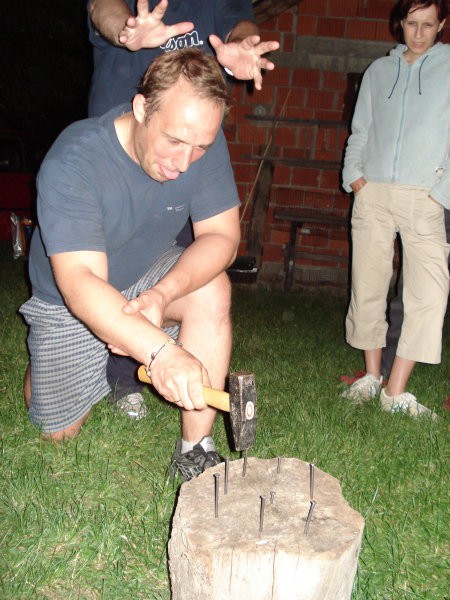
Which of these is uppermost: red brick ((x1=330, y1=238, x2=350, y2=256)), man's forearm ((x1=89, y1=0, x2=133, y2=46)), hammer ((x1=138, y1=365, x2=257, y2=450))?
man's forearm ((x1=89, y1=0, x2=133, y2=46))

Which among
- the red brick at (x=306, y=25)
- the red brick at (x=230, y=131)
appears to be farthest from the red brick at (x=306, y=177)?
the red brick at (x=306, y=25)

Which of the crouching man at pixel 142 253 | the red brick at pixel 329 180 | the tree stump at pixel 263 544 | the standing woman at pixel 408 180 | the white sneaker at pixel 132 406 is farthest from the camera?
the red brick at pixel 329 180

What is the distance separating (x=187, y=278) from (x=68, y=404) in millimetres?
997

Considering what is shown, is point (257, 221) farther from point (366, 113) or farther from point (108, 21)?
point (108, 21)

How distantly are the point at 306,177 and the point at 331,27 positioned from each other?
1.74 metres

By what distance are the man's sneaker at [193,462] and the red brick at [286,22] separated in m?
5.87

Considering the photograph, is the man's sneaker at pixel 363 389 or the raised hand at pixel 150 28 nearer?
the raised hand at pixel 150 28

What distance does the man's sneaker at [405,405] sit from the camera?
396 cm

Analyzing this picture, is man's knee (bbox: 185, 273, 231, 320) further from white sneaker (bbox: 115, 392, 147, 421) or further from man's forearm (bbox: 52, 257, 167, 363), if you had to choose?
white sneaker (bbox: 115, 392, 147, 421)

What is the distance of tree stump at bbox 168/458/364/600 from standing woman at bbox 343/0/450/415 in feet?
6.63

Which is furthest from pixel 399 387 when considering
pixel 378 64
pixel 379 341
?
pixel 378 64

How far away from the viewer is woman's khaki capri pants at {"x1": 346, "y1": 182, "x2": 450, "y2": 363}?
4.00 metres

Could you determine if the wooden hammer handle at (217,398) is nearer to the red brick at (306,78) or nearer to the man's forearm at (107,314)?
the man's forearm at (107,314)

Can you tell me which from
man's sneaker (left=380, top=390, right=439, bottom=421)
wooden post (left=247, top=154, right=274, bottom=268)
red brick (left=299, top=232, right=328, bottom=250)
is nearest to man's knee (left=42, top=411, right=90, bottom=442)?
man's sneaker (left=380, top=390, right=439, bottom=421)
